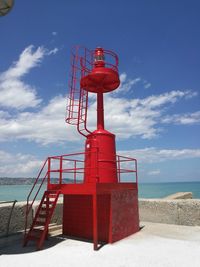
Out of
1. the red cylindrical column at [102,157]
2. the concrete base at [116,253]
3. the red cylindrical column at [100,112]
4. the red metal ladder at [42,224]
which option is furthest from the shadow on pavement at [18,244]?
the red cylindrical column at [100,112]

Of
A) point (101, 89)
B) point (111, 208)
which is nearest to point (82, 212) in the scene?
point (111, 208)

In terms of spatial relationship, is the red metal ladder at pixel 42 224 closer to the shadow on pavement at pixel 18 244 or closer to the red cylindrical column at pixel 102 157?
the shadow on pavement at pixel 18 244

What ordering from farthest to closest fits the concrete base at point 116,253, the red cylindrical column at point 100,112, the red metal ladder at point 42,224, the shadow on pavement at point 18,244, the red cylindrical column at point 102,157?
the red cylindrical column at point 100,112
the red cylindrical column at point 102,157
the red metal ladder at point 42,224
the shadow on pavement at point 18,244
the concrete base at point 116,253

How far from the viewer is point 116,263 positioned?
7082mm

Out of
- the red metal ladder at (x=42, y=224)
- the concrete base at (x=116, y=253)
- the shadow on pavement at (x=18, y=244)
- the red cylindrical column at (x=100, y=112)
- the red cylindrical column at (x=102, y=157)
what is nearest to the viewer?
the concrete base at (x=116, y=253)

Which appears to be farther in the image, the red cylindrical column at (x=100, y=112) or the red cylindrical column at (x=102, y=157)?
the red cylindrical column at (x=100, y=112)

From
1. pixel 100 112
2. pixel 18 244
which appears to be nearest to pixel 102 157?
pixel 100 112

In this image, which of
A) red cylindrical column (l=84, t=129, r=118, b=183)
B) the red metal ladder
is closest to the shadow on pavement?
the red metal ladder

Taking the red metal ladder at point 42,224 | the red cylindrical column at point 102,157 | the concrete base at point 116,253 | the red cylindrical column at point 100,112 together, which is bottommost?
the concrete base at point 116,253

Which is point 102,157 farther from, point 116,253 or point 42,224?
point 116,253

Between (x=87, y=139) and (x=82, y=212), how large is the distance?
280 cm

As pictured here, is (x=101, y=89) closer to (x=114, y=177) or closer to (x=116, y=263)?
(x=114, y=177)

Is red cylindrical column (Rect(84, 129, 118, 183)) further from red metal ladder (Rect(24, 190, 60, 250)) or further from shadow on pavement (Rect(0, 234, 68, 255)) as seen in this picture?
shadow on pavement (Rect(0, 234, 68, 255))

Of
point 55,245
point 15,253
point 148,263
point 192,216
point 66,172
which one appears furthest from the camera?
point 192,216
